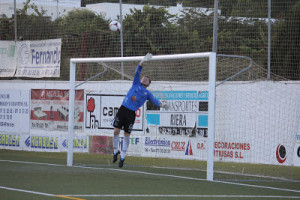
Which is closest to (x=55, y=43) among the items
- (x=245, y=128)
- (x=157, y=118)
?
(x=157, y=118)

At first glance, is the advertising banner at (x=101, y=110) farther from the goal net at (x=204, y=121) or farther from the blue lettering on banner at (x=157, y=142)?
the blue lettering on banner at (x=157, y=142)

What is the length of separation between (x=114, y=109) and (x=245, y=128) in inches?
180

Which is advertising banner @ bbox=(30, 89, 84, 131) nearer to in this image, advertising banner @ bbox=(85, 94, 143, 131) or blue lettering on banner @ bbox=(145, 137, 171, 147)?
advertising banner @ bbox=(85, 94, 143, 131)

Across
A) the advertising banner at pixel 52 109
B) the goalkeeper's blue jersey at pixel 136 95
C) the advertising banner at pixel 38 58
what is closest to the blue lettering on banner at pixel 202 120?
the goalkeeper's blue jersey at pixel 136 95

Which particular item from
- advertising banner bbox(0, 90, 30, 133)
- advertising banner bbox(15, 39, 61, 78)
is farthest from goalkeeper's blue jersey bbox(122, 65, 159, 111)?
advertising banner bbox(0, 90, 30, 133)

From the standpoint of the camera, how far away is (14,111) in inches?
802

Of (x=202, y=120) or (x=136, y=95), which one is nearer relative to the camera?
(x=136, y=95)

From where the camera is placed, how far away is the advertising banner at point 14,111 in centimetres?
2012

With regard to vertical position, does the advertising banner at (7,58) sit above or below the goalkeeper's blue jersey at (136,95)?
above

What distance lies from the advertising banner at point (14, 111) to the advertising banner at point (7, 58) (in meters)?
1.08

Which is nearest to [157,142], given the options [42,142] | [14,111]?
[42,142]

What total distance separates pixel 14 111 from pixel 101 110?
389 centimetres

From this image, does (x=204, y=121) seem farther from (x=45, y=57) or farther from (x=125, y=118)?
(x=45, y=57)

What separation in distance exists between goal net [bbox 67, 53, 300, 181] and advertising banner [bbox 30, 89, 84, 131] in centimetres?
115
